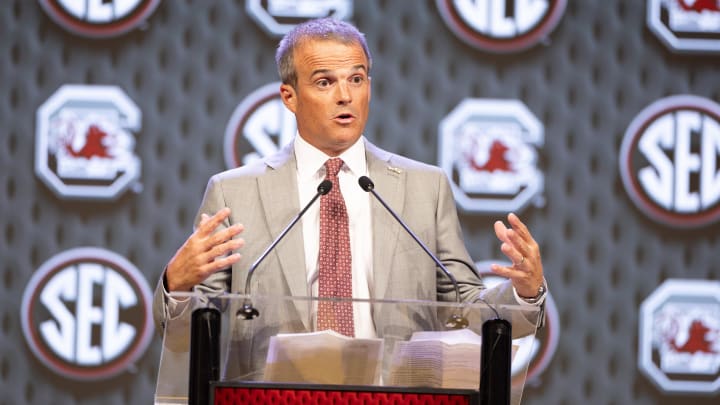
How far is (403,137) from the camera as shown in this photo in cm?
367

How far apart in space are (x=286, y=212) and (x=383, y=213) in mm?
238

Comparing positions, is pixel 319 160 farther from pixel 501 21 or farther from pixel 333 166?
pixel 501 21

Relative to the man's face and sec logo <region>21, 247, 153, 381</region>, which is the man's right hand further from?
sec logo <region>21, 247, 153, 381</region>

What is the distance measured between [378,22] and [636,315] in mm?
1444

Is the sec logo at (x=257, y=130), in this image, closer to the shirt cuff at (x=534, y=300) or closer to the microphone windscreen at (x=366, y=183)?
the microphone windscreen at (x=366, y=183)

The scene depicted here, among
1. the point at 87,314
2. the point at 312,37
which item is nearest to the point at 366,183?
the point at 312,37

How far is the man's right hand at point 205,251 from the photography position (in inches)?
73.0

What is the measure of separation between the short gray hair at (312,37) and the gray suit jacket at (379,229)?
0.66 ft

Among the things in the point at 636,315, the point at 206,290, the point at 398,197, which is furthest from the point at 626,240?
the point at 206,290

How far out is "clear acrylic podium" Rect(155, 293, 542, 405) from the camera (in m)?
1.63

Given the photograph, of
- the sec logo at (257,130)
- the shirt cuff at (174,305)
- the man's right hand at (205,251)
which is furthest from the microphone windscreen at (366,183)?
the sec logo at (257,130)

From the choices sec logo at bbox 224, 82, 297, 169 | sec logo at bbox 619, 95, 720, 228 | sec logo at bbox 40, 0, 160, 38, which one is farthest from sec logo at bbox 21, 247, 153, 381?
sec logo at bbox 619, 95, 720, 228

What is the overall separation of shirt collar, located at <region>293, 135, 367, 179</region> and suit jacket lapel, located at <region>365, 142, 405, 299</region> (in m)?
0.02

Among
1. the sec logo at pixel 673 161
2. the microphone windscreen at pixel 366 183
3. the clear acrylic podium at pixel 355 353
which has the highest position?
the sec logo at pixel 673 161
